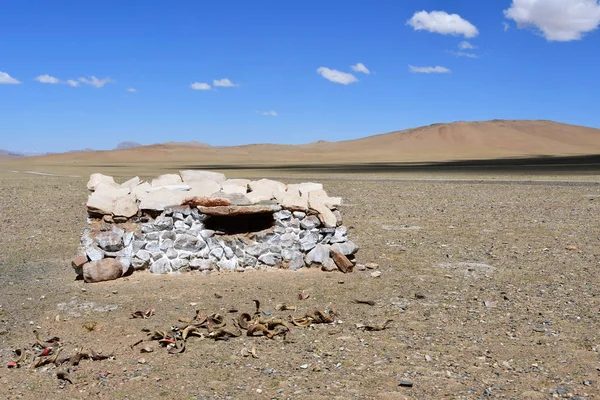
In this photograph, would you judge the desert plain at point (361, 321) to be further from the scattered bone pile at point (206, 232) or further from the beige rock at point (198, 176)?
the beige rock at point (198, 176)

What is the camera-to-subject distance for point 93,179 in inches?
396

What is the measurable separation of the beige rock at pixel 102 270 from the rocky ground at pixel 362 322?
0.17 m

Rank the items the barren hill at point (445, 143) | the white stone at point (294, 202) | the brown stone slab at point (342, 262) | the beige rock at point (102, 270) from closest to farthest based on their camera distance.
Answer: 1. the beige rock at point (102, 270)
2. the brown stone slab at point (342, 262)
3. the white stone at point (294, 202)
4. the barren hill at point (445, 143)

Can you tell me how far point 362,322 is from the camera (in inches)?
264

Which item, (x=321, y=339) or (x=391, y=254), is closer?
(x=321, y=339)

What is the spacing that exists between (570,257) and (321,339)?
5822mm

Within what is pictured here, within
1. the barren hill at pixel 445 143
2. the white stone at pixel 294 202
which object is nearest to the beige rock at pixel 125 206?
the white stone at pixel 294 202

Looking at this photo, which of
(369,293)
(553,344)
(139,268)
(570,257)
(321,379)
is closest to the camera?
(321,379)

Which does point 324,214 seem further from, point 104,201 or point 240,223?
point 104,201

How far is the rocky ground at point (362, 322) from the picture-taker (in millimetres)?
5094

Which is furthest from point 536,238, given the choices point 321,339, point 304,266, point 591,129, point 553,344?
point 591,129

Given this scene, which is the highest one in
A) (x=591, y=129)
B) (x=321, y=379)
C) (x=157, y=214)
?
(x=591, y=129)

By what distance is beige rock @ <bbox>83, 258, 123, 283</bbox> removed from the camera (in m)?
8.37

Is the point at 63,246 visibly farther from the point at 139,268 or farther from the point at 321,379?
the point at 321,379
